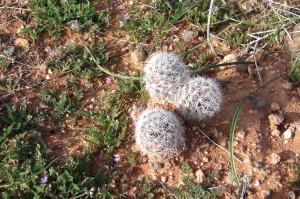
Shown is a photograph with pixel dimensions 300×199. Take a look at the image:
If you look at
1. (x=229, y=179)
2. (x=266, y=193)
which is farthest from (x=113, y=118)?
(x=266, y=193)

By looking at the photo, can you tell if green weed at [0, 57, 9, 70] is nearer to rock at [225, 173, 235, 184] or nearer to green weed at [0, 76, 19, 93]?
green weed at [0, 76, 19, 93]

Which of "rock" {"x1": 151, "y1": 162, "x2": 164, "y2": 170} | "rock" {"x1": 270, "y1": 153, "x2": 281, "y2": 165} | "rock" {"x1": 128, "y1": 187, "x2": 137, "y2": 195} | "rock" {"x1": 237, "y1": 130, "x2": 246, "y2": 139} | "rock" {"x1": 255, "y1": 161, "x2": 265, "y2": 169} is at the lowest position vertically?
"rock" {"x1": 128, "y1": 187, "x2": 137, "y2": 195}

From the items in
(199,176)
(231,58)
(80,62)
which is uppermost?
(231,58)

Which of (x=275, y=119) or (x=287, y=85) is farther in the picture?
(x=287, y=85)

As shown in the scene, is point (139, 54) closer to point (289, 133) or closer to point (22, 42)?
point (22, 42)

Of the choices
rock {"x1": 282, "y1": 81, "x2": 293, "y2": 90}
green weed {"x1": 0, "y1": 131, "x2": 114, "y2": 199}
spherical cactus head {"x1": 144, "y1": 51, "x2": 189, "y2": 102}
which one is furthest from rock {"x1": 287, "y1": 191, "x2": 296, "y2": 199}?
green weed {"x1": 0, "y1": 131, "x2": 114, "y2": 199}

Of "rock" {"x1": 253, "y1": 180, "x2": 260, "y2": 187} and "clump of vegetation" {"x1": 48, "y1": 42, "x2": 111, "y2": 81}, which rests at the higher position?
"clump of vegetation" {"x1": 48, "y1": 42, "x2": 111, "y2": 81}

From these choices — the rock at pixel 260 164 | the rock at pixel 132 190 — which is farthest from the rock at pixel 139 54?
the rock at pixel 260 164
